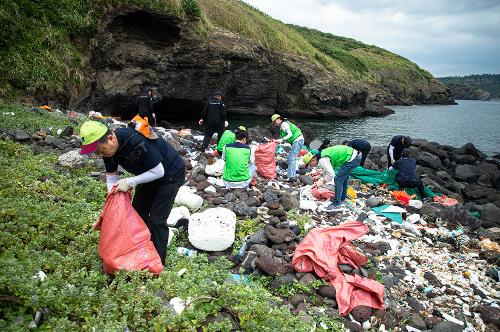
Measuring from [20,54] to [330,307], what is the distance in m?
15.7

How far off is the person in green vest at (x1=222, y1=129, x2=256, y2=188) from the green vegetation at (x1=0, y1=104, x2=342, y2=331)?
3.19 m

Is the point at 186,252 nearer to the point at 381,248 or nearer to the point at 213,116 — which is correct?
the point at 381,248

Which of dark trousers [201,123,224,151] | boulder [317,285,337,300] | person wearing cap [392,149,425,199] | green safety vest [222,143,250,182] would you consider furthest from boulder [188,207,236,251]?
dark trousers [201,123,224,151]

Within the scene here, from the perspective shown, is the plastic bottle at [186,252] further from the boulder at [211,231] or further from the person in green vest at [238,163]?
the person in green vest at [238,163]

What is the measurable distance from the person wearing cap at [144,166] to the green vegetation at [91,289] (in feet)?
2.13

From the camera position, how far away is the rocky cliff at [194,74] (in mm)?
20109

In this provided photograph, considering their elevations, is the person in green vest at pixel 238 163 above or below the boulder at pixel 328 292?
above

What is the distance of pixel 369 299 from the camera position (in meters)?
4.52

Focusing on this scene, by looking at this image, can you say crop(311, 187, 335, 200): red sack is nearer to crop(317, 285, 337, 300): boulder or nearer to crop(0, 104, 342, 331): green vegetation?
crop(317, 285, 337, 300): boulder

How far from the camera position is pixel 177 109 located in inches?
1129

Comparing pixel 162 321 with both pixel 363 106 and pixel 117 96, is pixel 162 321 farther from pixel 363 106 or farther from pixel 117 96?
pixel 363 106

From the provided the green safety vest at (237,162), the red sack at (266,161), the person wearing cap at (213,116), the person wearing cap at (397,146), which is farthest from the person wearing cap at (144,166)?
the person wearing cap at (397,146)

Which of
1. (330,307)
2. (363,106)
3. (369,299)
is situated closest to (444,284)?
(369,299)

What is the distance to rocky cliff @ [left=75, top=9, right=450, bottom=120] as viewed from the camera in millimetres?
20109
